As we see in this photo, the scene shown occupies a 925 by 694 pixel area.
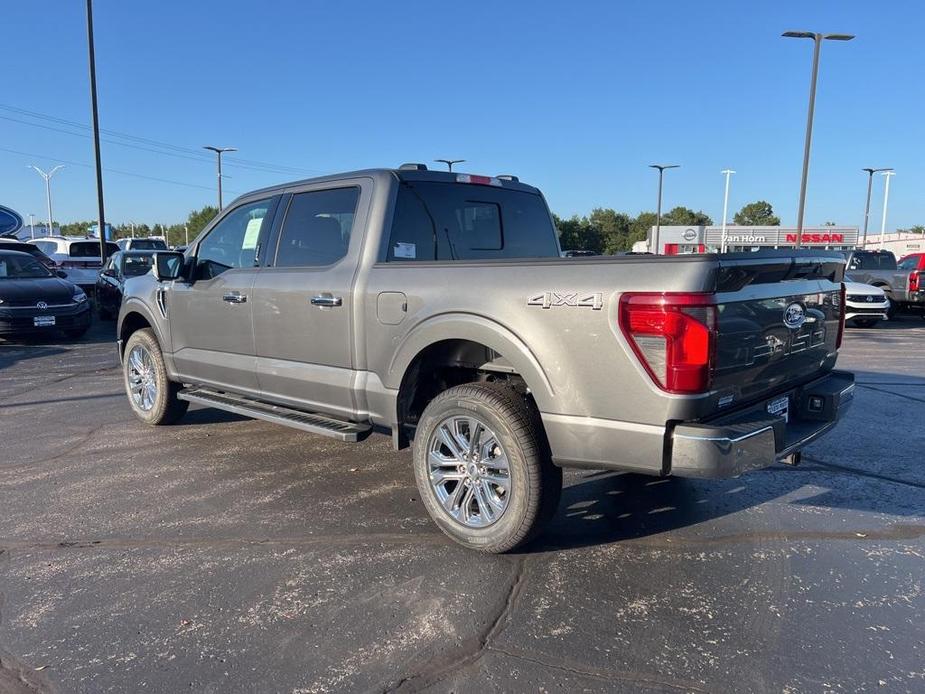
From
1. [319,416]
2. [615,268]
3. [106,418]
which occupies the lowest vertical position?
[106,418]

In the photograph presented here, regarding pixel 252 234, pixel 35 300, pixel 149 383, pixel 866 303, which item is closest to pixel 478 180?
pixel 252 234

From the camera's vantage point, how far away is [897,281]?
1720cm

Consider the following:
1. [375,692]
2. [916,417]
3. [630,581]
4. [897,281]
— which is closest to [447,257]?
[630,581]

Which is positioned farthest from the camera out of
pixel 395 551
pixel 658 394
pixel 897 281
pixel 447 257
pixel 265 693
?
pixel 897 281

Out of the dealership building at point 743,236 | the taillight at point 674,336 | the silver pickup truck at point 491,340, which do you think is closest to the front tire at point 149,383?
the silver pickup truck at point 491,340

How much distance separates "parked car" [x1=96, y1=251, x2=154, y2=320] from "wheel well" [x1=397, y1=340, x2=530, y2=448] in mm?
11056

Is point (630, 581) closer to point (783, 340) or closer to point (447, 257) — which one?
point (783, 340)

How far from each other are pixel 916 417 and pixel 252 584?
20.4 ft

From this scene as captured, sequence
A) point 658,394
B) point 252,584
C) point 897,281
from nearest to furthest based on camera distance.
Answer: point 658,394, point 252,584, point 897,281

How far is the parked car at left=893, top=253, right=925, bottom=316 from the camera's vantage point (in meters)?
16.8

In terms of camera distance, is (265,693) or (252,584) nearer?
(265,693)

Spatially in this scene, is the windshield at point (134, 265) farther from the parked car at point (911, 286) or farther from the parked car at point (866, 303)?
the parked car at point (911, 286)

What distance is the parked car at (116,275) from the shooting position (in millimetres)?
14141

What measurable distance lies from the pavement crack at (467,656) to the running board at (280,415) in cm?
148
